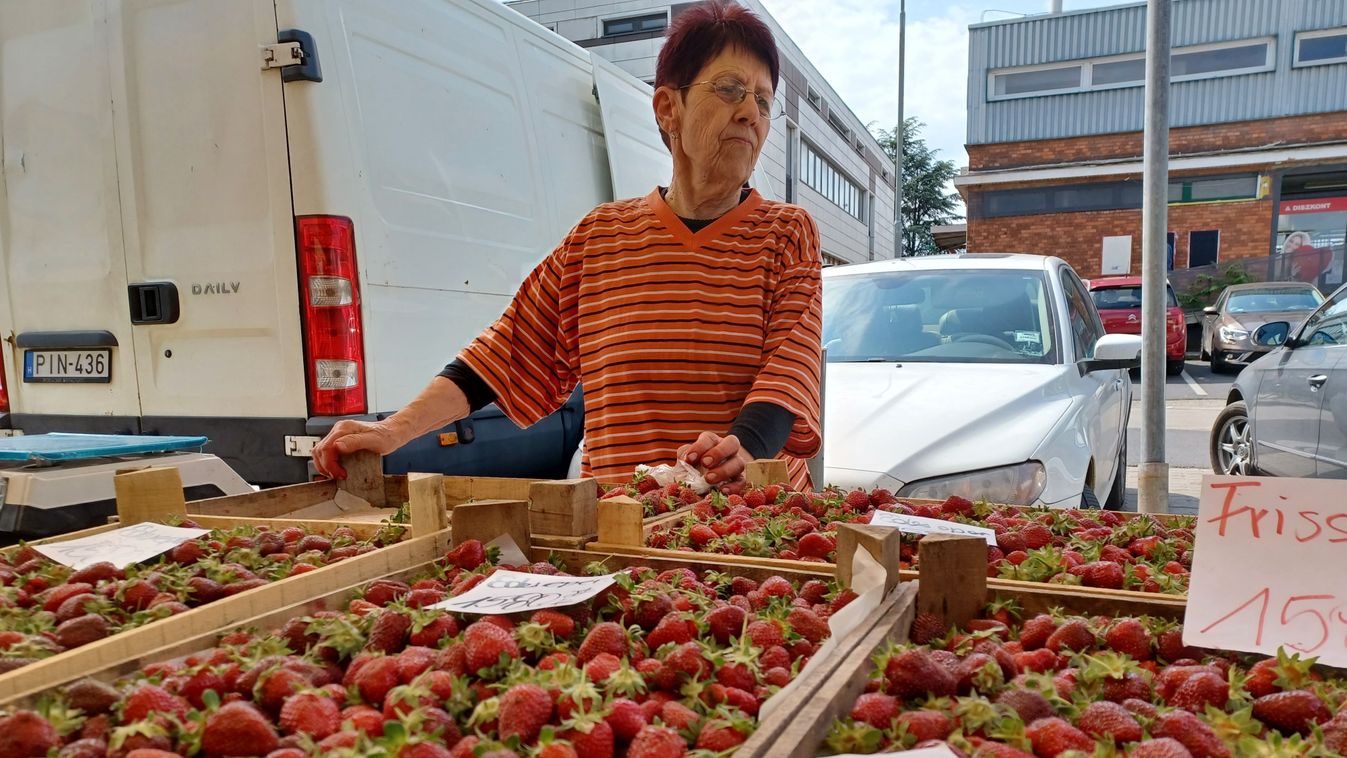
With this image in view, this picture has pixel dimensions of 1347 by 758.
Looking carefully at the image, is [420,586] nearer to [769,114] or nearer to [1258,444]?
[769,114]

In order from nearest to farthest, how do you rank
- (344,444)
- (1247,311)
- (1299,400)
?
(344,444), (1299,400), (1247,311)

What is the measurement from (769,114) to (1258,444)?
15.9ft

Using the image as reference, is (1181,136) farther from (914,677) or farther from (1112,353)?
(914,677)

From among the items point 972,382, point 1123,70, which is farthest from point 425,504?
point 1123,70

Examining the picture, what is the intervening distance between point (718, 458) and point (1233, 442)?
5.91 meters

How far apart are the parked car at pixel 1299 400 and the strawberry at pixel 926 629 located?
4442 millimetres

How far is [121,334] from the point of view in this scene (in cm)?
377

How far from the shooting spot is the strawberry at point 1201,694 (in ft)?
3.30

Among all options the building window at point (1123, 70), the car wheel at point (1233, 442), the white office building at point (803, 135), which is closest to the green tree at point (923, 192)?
the white office building at point (803, 135)

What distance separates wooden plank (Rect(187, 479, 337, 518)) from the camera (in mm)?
2049

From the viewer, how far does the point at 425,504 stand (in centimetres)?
165

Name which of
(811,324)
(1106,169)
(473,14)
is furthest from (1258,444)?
(1106,169)

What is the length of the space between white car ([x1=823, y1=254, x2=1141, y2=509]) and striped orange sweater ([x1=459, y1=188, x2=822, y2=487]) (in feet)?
3.23

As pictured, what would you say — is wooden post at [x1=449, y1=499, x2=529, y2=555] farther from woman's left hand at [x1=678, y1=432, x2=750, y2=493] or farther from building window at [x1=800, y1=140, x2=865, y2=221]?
building window at [x1=800, y1=140, x2=865, y2=221]
